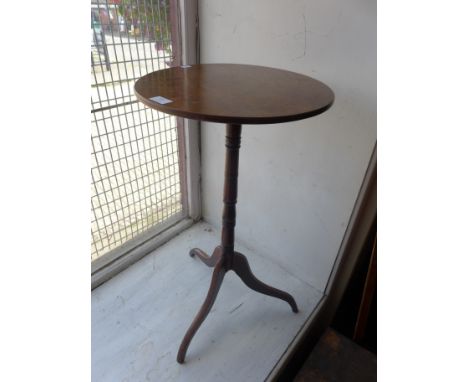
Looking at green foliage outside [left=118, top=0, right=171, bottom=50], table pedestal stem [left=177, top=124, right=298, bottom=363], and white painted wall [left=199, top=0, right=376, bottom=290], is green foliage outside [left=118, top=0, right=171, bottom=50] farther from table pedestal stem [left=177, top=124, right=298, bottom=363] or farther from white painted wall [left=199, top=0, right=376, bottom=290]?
table pedestal stem [left=177, top=124, right=298, bottom=363]

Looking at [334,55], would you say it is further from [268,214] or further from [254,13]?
[268,214]

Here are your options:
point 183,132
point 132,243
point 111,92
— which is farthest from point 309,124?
point 132,243

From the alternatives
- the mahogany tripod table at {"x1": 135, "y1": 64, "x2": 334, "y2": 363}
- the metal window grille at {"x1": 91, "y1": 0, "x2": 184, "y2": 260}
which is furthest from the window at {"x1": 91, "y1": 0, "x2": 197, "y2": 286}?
the mahogany tripod table at {"x1": 135, "y1": 64, "x2": 334, "y2": 363}

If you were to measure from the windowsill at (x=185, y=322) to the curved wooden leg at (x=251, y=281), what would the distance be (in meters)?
0.08

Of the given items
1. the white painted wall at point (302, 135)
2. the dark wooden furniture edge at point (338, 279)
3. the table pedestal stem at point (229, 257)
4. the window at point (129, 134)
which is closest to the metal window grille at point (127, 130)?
the window at point (129, 134)

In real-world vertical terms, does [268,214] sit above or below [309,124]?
below

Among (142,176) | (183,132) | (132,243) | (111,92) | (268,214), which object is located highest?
(111,92)

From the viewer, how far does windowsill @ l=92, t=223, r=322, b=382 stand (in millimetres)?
1142

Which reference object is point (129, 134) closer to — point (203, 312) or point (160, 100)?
point (160, 100)

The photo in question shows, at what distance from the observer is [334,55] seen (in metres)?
1.03

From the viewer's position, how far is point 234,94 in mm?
834

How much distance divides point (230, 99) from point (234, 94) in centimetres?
5

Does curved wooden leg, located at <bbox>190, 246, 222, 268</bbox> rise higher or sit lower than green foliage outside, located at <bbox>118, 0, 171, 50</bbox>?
lower
